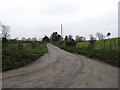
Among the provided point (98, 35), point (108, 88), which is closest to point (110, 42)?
point (108, 88)

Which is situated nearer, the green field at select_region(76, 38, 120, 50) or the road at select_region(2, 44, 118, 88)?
the road at select_region(2, 44, 118, 88)

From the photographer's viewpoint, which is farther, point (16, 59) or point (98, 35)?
point (98, 35)

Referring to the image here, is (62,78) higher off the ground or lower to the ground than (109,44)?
lower

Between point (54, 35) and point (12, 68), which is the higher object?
point (54, 35)

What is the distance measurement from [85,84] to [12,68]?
5076 millimetres

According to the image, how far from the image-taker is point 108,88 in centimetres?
351

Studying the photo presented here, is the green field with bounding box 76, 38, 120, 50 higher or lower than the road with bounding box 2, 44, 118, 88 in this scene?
higher

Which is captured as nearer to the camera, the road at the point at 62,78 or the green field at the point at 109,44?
the road at the point at 62,78

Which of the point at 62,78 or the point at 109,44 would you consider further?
the point at 109,44

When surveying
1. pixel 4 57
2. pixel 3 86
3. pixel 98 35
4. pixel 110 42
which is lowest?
pixel 3 86

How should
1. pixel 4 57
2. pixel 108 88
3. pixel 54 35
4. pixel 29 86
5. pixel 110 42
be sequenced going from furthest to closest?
pixel 54 35
pixel 110 42
pixel 4 57
pixel 29 86
pixel 108 88

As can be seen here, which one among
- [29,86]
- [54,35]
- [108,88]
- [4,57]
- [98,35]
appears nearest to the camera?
[108,88]

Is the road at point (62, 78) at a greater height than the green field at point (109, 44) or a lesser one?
lesser

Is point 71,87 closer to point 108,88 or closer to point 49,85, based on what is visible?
point 49,85
